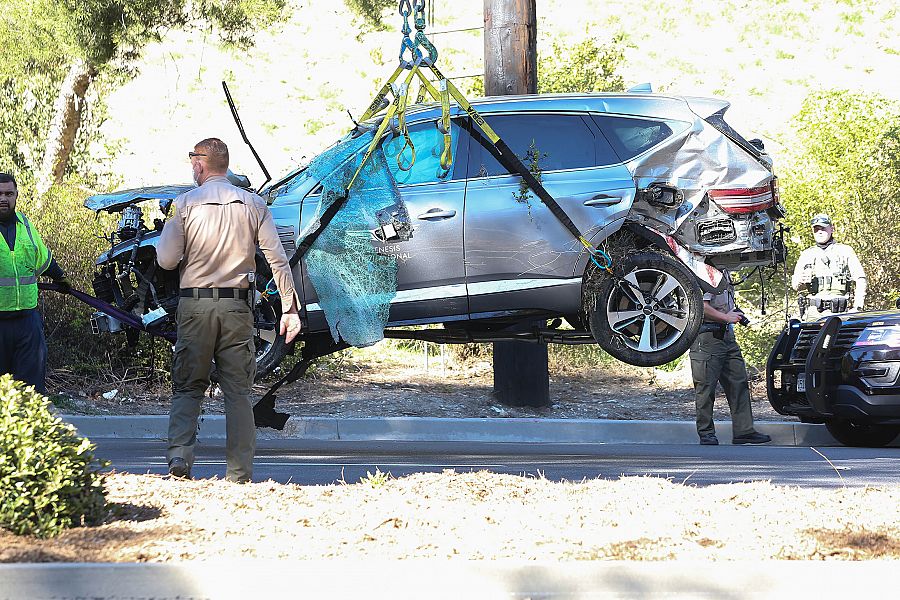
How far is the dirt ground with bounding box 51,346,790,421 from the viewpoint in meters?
12.6

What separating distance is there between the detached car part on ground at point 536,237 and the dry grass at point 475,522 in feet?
7.00

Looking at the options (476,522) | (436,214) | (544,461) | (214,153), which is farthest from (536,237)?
(476,522)

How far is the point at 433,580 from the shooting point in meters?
4.31

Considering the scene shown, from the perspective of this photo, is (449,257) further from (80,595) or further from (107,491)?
(80,595)

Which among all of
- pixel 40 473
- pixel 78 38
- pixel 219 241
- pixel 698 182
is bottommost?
pixel 40 473

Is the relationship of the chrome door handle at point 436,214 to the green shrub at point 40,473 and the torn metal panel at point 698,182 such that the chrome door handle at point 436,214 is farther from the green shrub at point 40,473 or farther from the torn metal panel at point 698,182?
the green shrub at point 40,473

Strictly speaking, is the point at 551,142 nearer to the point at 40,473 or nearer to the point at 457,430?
the point at 457,430

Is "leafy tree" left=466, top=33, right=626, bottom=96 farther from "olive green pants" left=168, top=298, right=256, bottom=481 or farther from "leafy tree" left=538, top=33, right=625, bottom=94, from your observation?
"olive green pants" left=168, top=298, right=256, bottom=481

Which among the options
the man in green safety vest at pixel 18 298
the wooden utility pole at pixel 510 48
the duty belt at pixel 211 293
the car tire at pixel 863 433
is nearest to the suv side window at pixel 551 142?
the duty belt at pixel 211 293

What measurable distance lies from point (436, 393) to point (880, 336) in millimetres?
4551

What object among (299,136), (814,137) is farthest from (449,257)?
(299,136)

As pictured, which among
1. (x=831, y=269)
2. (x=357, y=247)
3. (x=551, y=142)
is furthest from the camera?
(x=831, y=269)


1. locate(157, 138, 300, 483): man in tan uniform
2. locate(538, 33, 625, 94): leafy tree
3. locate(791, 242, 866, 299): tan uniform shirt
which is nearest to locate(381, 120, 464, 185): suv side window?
locate(157, 138, 300, 483): man in tan uniform

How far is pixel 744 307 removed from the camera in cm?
1795
